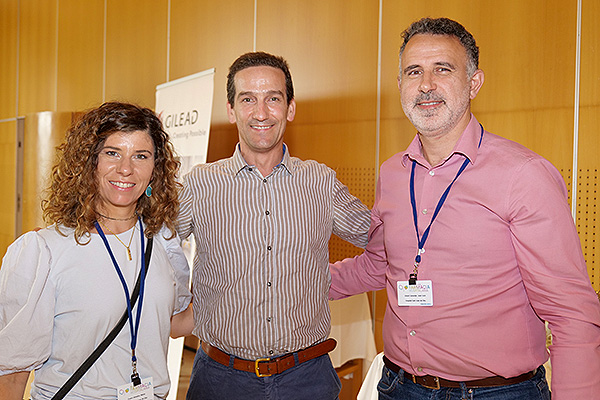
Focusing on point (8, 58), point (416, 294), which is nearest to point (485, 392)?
point (416, 294)

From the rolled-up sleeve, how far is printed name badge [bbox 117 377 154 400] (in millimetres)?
260

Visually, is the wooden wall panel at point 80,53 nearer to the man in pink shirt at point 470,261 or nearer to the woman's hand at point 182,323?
the woman's hand at point 182,323

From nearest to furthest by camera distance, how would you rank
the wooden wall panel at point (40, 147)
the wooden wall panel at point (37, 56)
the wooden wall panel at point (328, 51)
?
the wooden wall panel at point (328, 51)
the wooden wall panel at point (40, 147)
the wooden wall panel at point (37, 56)

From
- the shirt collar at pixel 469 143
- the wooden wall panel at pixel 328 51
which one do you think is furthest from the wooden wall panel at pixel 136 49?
the shirt collar at pixel 469 143

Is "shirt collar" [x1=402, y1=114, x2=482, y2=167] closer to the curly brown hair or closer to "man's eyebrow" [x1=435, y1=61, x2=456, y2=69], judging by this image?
"man's eyebrow" [x1=435, y1=61, x2=456, y2=69]

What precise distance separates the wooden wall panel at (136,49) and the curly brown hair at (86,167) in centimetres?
473

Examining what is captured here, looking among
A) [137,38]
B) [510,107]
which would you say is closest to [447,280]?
[510,107]

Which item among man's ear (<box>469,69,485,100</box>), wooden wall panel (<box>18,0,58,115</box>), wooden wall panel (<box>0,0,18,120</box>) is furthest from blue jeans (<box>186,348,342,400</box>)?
wooden wall panel (<box>0,0,18,120</box>)

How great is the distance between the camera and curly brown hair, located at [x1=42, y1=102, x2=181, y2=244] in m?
1.79

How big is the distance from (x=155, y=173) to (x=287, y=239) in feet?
1.93

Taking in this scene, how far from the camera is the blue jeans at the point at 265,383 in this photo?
6.89ft

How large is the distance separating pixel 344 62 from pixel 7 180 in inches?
298

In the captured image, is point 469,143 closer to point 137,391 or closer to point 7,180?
point 137,391

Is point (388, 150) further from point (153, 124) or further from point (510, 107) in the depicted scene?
point (153, 124)
